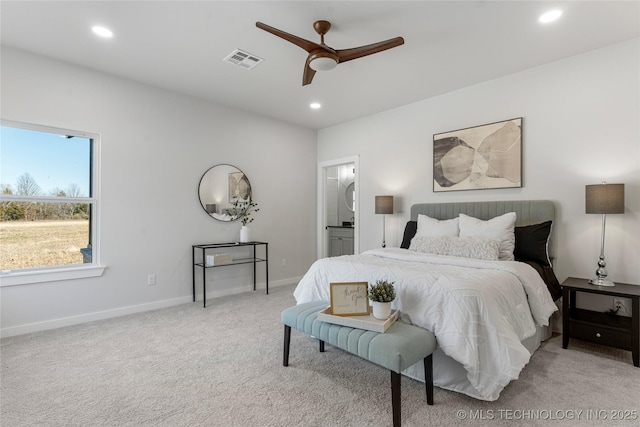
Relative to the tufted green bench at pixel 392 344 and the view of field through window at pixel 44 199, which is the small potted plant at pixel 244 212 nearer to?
the view of field through window at pixel 44 199

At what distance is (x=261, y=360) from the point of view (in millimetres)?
2496

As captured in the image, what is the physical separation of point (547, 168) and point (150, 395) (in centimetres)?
395

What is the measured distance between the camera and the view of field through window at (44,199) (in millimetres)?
3049

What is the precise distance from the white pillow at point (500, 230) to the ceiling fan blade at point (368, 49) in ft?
6.42

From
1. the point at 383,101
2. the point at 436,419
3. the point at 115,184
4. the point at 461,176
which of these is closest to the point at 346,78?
the point at 383,101

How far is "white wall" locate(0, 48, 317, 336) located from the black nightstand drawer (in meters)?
3.66

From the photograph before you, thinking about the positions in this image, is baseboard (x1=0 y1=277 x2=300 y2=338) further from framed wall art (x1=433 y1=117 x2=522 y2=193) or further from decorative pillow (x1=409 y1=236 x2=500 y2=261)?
framed wall art (x1=433 y1=117 x2=522 y2=193)

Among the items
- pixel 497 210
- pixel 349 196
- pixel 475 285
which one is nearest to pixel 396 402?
pixel 475 285

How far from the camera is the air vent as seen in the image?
3.01 metres

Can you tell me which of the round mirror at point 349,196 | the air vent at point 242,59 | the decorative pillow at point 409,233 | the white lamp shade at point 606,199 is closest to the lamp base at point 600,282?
the white lamp shade at point 606,199

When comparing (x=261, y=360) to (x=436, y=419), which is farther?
(x=261, y=360)

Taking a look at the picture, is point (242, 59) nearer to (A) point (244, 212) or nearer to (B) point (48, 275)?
(A) point (244, 212)

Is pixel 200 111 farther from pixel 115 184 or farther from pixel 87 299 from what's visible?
pixel 87 299

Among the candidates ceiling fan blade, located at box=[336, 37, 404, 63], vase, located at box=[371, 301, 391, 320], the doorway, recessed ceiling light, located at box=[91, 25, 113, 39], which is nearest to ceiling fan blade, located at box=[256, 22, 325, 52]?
ceiling fan blade, located at box=[336, 37, 404, 63]
